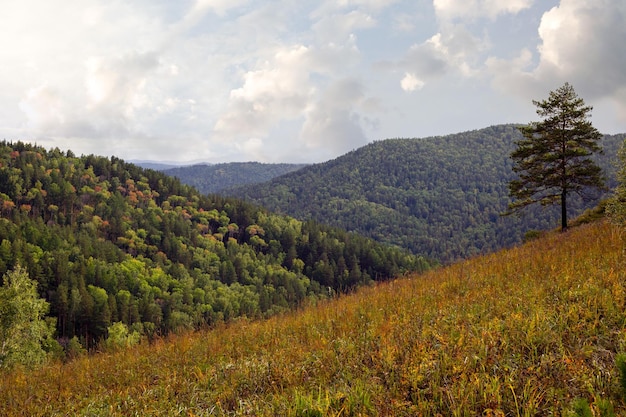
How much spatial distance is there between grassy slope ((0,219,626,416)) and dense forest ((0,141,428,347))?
78.5m

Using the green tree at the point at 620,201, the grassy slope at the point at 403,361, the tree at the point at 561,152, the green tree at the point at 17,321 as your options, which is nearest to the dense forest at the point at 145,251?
the green tree at the point at 17,321

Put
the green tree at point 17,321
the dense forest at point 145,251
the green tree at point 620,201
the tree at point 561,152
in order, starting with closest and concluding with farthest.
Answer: the green tree at point 620,201
the tree at point 561,152
the green tree at point 17,321
the dense forest at point 145,251

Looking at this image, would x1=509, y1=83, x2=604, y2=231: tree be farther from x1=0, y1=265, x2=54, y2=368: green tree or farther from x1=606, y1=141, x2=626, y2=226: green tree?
x1=0, y1=265, x2=54, y2=368: green tree

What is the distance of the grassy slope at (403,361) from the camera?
4332mm

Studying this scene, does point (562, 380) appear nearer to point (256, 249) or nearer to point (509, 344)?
point (509, 344)

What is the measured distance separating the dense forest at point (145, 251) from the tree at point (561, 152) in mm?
64470

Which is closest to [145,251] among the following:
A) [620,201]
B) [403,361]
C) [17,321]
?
[17,321]

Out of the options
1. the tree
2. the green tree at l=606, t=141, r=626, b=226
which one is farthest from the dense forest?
the green tree at l=606, t=141, r=626, b=226

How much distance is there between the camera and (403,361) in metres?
5.37

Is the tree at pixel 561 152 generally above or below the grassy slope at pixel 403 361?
above

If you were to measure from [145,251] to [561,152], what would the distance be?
150007 mm

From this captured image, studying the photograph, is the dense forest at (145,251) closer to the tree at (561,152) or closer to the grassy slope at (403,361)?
the tree at (561,152)

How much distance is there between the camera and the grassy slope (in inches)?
171

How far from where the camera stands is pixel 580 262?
8641 mm
